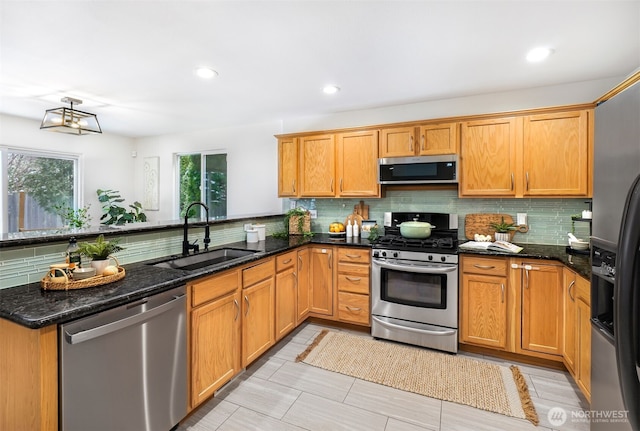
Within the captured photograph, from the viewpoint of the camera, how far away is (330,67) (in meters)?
2.57

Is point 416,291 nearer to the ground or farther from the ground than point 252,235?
nearer to the ground

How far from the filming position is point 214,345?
6.79 feet

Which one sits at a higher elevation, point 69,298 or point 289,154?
point 289,154

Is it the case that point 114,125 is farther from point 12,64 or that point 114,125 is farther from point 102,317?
point 102,317

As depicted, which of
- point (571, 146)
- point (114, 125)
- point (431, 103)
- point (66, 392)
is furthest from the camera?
point (114, 125)

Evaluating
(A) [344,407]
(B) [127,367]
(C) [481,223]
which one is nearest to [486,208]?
(C) [481,223]

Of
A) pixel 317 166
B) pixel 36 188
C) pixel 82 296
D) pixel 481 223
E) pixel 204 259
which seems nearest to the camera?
pixel 82 296

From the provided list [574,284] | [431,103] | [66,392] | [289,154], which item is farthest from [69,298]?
[431,103]

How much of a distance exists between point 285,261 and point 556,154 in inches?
106

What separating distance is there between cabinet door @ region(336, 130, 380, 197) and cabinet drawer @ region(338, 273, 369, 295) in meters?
0.94

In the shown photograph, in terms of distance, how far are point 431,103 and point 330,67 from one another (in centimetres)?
149

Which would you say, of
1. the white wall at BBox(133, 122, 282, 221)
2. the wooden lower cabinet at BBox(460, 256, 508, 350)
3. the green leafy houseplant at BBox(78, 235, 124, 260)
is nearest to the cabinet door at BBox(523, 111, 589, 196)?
the wooden lower cabinet at BBox(460, 256, 508, 350)

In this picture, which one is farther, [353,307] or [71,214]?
[71,214]

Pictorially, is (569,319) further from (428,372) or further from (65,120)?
(65,120)
